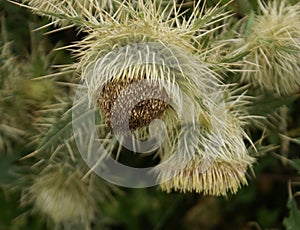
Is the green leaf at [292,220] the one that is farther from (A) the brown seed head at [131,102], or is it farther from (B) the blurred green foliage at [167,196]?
(A) the brown seed head at [131,102]

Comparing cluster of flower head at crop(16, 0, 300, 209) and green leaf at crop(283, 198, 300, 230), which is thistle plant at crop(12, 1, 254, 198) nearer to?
cluster of flower head at crop(16, 0, 300, 209)

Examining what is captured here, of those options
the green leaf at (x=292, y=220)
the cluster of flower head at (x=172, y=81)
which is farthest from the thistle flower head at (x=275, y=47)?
the green leaf at (x=292, y=220)

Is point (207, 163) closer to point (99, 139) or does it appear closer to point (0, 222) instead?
point (99, 139)

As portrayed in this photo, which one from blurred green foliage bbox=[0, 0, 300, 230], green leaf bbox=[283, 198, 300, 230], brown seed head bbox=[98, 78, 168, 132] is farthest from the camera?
blurred green foliage bbox=[0, 0, 300, 230]

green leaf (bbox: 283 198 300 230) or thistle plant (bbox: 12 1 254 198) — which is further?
green leaf (bbox: 283 198 300 230)

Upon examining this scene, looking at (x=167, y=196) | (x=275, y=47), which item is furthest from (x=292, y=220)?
(x=167, y=196)

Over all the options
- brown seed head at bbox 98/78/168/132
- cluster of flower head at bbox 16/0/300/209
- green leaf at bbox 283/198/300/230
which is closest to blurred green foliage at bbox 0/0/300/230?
green leaf at bbox 283/198/300/230

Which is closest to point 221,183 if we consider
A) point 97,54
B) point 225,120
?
point 225,120
